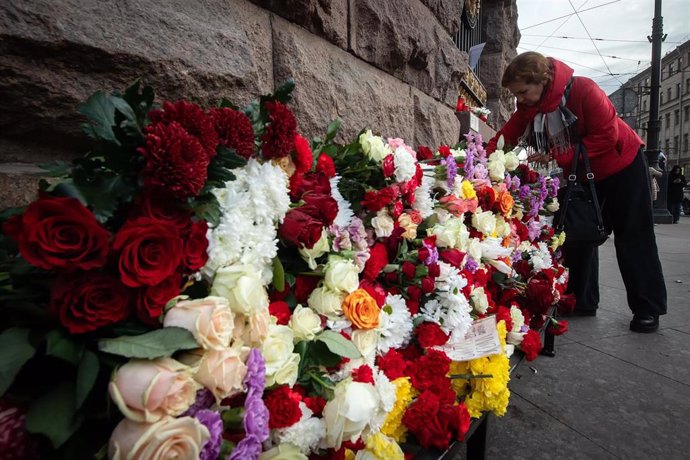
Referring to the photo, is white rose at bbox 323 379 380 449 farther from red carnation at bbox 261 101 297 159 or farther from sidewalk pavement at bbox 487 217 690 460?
sidewalk pavement at bbox 487 217 690 460

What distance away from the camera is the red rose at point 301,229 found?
3.20 feet

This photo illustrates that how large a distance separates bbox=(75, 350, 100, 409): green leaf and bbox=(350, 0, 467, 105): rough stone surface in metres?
1.87

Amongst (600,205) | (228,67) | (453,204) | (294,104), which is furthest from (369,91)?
(600,205)

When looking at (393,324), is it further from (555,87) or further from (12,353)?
(555,87)

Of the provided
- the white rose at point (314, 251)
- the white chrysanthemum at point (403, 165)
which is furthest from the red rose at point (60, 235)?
the white chrysanthemum at point (403, 165)

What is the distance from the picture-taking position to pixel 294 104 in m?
1.72

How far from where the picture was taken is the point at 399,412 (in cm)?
116

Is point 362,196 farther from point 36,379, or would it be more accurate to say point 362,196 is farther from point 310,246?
point 36,379

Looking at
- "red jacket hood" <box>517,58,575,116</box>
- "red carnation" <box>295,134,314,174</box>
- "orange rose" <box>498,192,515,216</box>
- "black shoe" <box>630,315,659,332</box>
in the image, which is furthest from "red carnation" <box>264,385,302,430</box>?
"black shoe" <box>630,315,659,332</box>

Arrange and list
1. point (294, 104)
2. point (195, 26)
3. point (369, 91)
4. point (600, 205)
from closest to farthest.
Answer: point (195, 26)
point (294, 104)
point (369, 91)
point (600, 205)

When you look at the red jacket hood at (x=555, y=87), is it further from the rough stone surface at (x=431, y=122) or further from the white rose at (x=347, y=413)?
the white rose at (x=347, y=413)

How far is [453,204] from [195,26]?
1.08m

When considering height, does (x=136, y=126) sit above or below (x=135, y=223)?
above

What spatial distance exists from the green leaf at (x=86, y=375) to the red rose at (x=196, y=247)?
0.65 ft
